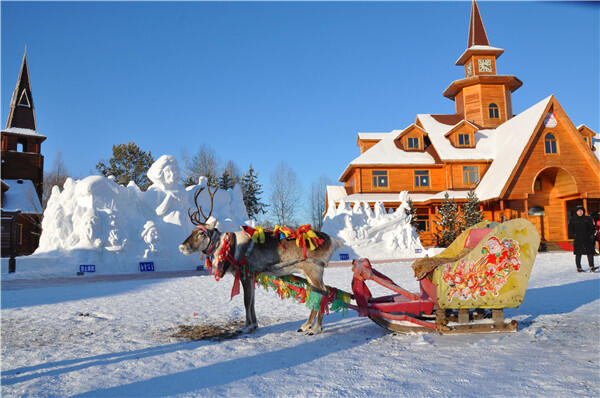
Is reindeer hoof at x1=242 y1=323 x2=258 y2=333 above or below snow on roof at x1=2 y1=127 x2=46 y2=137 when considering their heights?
below

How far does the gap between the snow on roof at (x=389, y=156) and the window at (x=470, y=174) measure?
2344 mm

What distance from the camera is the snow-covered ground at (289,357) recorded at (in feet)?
10.9

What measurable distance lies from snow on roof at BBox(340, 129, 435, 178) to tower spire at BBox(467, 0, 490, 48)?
44.7ft

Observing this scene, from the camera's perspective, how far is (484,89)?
3153cm

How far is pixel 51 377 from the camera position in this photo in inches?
147

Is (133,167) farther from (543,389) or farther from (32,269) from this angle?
(543,389)

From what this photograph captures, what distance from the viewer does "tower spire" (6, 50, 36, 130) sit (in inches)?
1331

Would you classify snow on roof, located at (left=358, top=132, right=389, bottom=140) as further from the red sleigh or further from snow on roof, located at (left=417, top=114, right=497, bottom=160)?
the red sleigh

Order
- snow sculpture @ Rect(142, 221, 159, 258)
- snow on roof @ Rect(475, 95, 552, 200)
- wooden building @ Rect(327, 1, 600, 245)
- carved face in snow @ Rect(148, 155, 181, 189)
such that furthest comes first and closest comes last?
wooden building @ Rect(327, 1, 600, 245)
snow on roof @ Rect(475, 95, 552, 200)
carved face in snow @ Rect(148, 155, 181, 189)
snow sculpture @ Rect(142, 221, 159, 258)


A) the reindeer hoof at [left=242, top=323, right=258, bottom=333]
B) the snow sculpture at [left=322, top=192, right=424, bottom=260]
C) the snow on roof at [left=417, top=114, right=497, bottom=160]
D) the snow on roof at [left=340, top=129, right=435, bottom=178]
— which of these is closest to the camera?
the reindeer hoof at [left=242, top=323, right=258, bottom=333]

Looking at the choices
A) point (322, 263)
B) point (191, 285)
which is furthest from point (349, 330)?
point (191, 285)

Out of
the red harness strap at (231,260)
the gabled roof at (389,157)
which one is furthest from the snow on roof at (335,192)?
the red harness strap at (231,260)

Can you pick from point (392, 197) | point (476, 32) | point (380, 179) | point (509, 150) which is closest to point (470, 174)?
point (509, 150)

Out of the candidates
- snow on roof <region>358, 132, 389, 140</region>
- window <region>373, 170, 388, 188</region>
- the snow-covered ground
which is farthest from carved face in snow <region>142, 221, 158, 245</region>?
snow on roof <region>358, 132, 389, 140</region>
